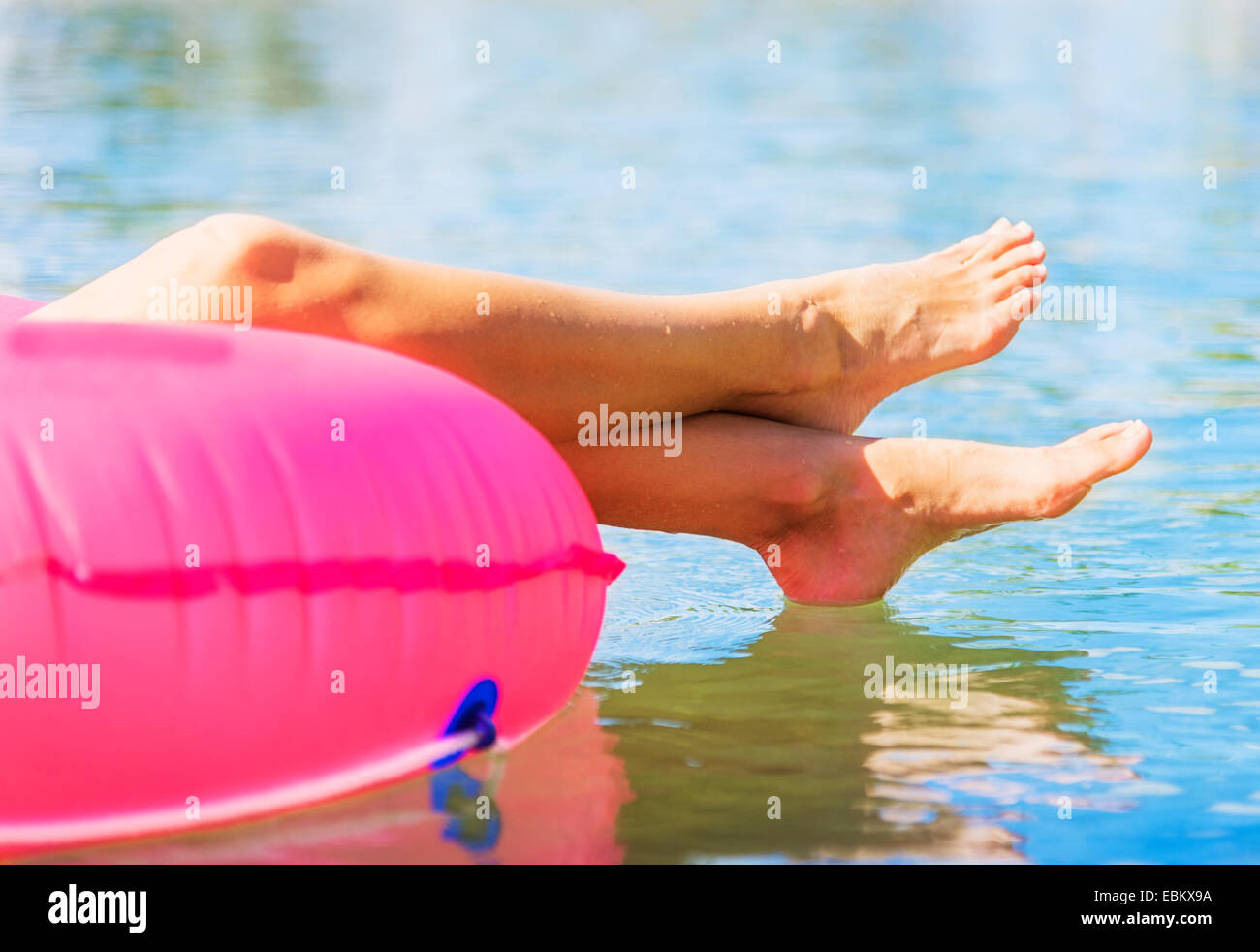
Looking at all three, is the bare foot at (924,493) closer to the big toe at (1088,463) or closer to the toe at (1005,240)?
the big toe at (1088,463)

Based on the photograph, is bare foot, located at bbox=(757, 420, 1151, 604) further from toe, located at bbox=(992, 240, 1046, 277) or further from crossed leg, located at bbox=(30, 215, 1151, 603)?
toe, located at bbox=(992, 240, 1046, 277)

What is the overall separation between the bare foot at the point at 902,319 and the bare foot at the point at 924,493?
0.10 metres

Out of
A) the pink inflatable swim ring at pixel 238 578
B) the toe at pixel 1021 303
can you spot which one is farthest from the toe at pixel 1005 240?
the pink inflatable swim ring at pixel 238 578

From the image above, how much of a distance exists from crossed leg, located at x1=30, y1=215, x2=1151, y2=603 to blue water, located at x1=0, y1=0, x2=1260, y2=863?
0.59 ft

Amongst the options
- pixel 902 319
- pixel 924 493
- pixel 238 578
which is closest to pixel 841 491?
pixel 924 493

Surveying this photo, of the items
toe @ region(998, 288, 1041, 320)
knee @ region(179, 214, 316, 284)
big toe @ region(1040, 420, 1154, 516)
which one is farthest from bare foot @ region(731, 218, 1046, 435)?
knee @ region(179, 214, 316, 284)

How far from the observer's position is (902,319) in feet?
9.57

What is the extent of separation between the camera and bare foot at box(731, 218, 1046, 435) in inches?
111

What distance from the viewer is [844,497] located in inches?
109

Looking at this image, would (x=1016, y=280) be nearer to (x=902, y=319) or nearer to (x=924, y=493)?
(x=902, y=319)

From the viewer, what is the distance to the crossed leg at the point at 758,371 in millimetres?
2244

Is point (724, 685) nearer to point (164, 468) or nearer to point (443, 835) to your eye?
point (443, 835)

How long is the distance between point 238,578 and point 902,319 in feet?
4.91

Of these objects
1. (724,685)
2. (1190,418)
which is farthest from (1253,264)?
(724,685)
